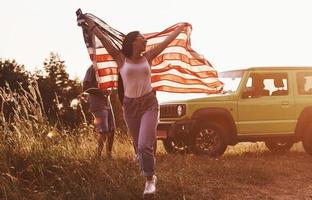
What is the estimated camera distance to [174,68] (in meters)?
8.34

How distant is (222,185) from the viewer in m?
7.30

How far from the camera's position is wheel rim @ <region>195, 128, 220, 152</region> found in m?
10.5

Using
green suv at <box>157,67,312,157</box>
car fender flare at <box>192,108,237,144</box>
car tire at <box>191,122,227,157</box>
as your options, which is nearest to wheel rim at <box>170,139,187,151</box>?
green suv at <box>157,67,312,157</box>

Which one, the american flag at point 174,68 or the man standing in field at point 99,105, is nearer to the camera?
the american flag at point 174,68

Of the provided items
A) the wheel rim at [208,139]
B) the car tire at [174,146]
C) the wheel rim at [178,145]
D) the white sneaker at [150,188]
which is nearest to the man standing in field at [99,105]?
the car tire at [174,146]

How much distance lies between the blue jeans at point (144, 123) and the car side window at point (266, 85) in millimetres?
5122

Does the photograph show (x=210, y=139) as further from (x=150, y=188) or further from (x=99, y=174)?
(x=150, y=188)

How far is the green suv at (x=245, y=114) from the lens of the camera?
10492 millimetres

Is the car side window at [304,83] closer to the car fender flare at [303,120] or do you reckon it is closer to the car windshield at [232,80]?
the car fender flare at [303,120]

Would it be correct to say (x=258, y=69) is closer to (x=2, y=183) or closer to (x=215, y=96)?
(x=215, y=96)

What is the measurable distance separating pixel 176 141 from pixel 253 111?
5.61ft

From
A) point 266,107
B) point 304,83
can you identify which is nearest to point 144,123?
point 266,107

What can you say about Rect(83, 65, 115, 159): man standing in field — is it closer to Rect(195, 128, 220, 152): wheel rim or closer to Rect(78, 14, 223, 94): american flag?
Rect(78, 14, 223, 94): american flag

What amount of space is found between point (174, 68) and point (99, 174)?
2.26 meters
